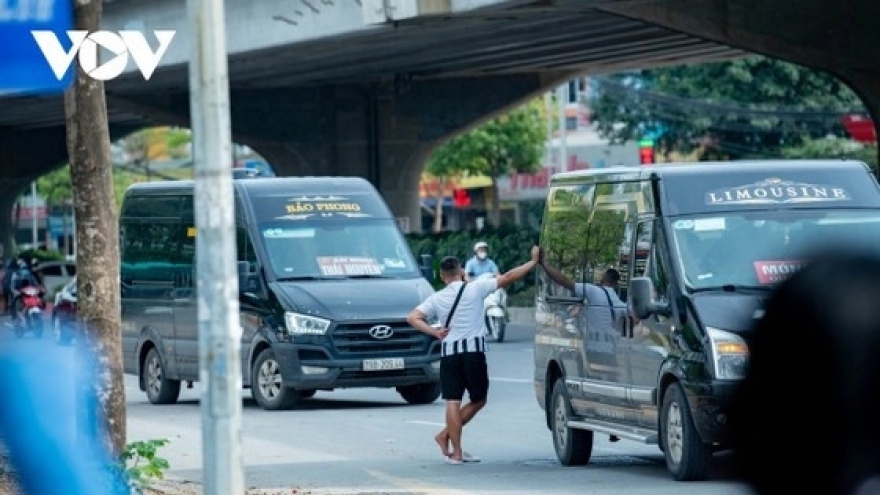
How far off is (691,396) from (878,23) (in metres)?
22.7

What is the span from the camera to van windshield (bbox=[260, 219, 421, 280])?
2216 cm

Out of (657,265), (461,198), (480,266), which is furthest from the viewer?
(461,198)

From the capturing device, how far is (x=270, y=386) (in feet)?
71.2

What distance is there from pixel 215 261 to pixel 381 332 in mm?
13442

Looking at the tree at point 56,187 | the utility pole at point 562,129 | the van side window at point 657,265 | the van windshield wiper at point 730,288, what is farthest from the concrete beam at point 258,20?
the tree at point 56,187

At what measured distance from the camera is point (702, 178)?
14430mm

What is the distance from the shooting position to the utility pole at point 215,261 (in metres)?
7.93

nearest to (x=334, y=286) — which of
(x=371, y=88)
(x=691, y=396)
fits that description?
(x=691, y=396)

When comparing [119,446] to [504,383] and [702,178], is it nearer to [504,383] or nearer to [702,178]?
[702,178]

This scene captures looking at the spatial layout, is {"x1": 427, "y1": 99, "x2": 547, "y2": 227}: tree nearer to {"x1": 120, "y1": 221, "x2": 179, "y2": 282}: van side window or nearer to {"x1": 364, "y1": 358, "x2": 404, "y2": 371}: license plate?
{"x1": 120, "y1": 221, "x2": 179, "y2": 282}: van side window

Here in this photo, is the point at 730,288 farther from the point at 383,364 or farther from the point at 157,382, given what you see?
the point at 157,382

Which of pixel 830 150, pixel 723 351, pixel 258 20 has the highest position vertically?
pixel 258 20

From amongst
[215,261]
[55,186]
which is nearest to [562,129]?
[55,186]

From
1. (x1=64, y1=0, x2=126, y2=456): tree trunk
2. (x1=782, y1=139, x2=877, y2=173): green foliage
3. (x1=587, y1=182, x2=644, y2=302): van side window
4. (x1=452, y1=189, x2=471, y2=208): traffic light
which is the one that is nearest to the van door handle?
(x1=587, y1=182, x2=644, y2=302): van side window
